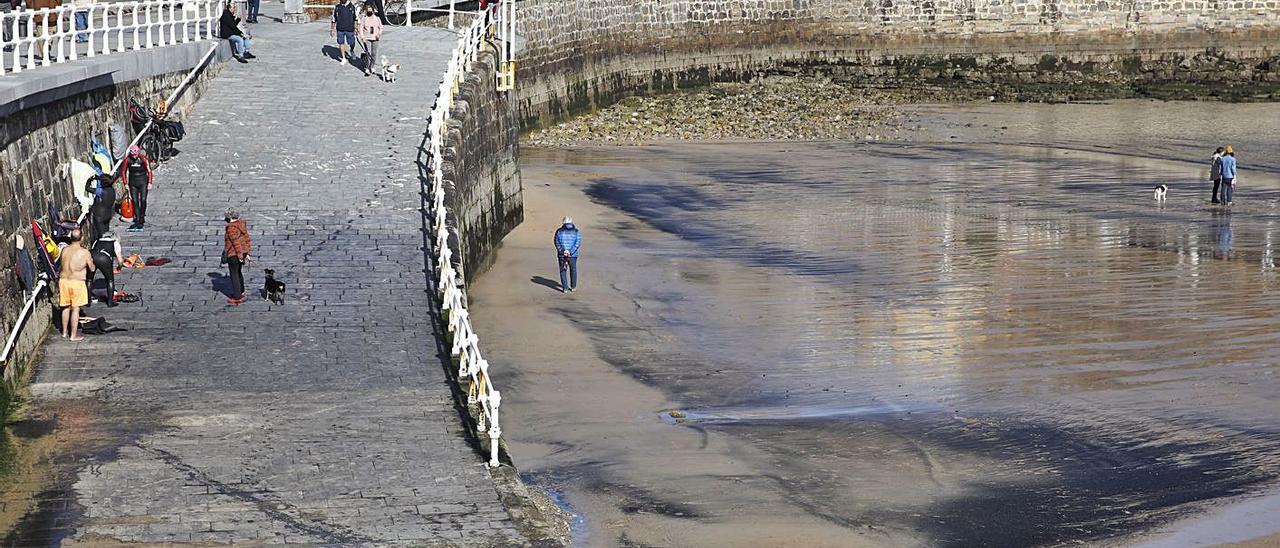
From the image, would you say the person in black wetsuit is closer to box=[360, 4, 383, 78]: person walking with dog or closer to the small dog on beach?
the small dog on beach

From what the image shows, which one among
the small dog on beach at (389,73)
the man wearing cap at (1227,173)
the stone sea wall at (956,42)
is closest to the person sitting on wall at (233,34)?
the small dog on beach at (389,73)

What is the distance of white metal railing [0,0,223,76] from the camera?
1591 cm

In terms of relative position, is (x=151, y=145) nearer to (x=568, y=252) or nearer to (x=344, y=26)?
(x=568, y=252)

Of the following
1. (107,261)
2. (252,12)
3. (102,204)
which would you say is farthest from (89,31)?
(252,12)

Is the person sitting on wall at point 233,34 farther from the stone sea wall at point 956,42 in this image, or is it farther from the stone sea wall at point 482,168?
the stone sea wall at point 956,42

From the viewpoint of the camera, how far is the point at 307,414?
43.5 ft

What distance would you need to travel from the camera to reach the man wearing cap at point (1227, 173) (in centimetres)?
2697

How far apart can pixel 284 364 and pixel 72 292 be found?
1.99 meters

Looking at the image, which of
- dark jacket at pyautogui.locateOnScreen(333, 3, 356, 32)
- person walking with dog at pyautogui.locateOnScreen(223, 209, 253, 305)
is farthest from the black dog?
dark jacket at pyautogui.locateOnScreen(333, 3, 356, 32)

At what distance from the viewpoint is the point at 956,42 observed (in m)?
49.1

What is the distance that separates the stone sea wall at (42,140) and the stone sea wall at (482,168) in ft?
12.1

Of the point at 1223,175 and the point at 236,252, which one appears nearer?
the point at 236,252

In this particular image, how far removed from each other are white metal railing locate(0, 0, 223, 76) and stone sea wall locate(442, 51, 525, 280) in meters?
3.74

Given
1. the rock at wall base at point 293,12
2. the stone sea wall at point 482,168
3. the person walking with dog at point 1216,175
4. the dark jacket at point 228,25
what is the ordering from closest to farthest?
the stone sea wall at point 482,168
the dark jacket at point 228,25
the person walking with dog at point 1216,175
the rock at wall base at point 293,12
